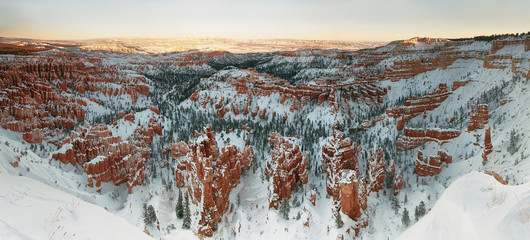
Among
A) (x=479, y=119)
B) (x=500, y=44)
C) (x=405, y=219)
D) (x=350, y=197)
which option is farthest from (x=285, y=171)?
(x=500, y=44)

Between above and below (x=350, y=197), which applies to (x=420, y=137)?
above

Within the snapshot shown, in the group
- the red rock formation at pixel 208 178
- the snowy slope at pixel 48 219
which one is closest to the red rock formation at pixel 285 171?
the red rock formation at pixel 208 178

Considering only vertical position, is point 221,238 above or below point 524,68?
below

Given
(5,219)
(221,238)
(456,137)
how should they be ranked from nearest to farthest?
1. (5,219)
2. (221,238)
3. (456,137)

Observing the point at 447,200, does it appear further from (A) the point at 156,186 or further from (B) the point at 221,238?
(A) the point at 156,186

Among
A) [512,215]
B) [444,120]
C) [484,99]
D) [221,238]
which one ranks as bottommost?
[221,238]

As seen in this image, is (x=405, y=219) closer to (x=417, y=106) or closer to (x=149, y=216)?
(x=149, y=216)

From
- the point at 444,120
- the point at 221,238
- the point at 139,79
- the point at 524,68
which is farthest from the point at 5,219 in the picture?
the point at 139,79
